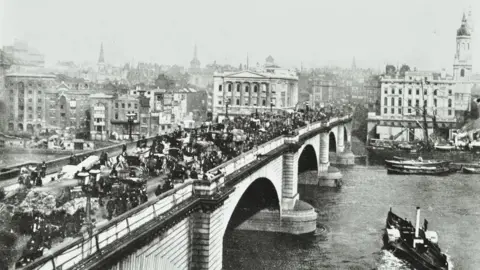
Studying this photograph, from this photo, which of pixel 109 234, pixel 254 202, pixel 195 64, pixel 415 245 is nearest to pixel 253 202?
pixel 254 202

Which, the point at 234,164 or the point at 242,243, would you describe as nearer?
the point at 234,164

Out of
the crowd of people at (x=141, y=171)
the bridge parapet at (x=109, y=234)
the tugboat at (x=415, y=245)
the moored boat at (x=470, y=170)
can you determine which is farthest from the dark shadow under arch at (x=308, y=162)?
the bridge parapet at (x=109, y=234)

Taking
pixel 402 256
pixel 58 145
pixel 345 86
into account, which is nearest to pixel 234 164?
pixel 402 256

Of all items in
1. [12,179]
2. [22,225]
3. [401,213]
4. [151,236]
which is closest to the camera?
[22,225]

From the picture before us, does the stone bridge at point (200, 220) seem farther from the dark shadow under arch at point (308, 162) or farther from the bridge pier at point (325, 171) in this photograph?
the bridge pier at point (325, 171)

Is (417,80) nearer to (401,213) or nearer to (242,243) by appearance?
(401,213)

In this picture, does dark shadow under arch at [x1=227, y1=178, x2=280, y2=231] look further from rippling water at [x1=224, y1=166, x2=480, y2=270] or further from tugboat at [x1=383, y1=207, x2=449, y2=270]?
tugboat at [x1=383, y1=207, x2=449, y2=270]
